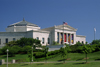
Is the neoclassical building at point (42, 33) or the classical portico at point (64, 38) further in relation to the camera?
the classical portico at point (64, 38)

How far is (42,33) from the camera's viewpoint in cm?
8212

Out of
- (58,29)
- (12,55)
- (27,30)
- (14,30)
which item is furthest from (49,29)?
(12,55)

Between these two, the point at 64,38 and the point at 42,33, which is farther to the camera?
the point at 64,38

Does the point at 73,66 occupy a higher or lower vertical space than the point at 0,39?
lower

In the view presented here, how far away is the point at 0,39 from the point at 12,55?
27825 millimetres

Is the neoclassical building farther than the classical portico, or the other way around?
the classical portico

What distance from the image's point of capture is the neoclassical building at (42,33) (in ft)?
262

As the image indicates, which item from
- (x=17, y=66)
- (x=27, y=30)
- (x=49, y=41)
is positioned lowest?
(x=17, y=66)

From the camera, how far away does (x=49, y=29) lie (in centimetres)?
8638

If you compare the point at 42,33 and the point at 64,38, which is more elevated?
the point at 42,33

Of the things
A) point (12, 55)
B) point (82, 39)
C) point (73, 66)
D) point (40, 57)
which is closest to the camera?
point (73, 66)

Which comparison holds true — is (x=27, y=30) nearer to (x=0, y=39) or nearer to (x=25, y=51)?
(x=0, y=39)

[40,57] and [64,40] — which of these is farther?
[64,40]

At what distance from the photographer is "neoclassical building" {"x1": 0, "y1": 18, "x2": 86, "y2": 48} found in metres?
79.9
